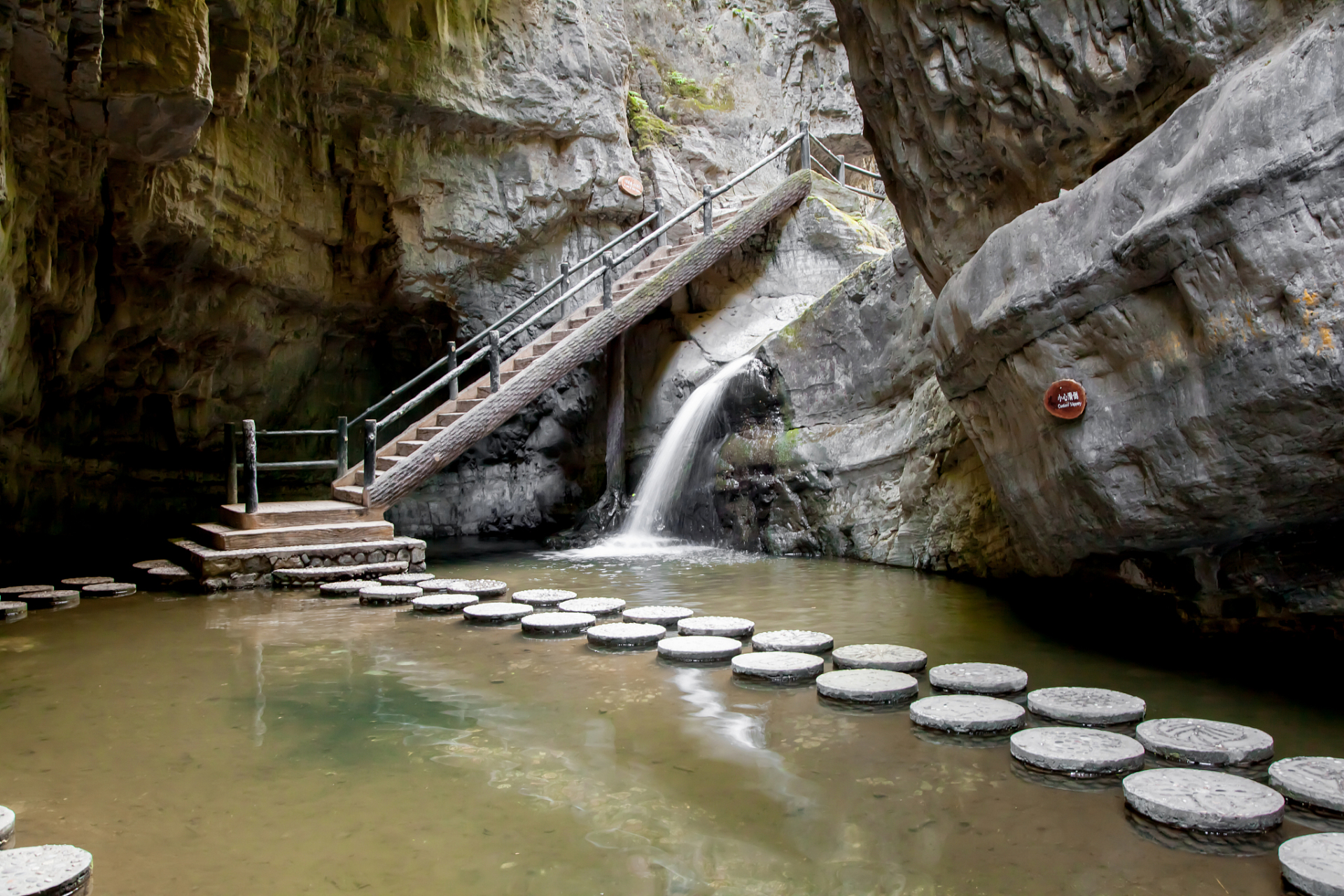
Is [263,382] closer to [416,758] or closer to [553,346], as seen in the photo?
[553,346]

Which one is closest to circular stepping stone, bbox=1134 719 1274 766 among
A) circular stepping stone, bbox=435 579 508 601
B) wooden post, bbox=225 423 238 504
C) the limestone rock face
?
the limestone rock face

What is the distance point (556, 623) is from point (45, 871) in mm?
3357

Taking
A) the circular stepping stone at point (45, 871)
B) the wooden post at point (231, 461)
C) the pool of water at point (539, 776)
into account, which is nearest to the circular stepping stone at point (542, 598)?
the pool of water at point (539, 776)

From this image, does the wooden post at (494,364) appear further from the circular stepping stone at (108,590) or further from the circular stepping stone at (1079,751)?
the circular stepping stone at (1079,751)

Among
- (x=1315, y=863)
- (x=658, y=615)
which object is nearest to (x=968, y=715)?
(x=1315, y=863)

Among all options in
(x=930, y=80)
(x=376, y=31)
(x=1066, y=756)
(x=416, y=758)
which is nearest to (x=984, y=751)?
(x=1066, y=756)

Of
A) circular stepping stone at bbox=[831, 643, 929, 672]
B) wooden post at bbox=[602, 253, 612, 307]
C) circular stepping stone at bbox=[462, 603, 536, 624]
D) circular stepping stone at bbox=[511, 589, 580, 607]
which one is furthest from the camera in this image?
wooden post at bbox=[602, 253, 612, 307]

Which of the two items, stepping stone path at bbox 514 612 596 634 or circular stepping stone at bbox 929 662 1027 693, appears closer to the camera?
circular stepping stone at bbox 929 662 1027 693

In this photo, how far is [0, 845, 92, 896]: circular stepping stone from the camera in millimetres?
2188

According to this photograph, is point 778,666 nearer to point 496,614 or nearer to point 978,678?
point 978,678

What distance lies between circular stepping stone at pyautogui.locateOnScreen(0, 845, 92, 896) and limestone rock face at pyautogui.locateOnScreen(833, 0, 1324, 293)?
513 centimetres

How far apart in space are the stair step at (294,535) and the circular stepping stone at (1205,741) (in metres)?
6.74

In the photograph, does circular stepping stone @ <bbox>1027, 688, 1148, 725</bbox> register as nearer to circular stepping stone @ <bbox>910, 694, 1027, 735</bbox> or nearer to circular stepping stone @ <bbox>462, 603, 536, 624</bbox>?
circular stepping stone @ <bbox>910, 694, 1027, 735</bbox>

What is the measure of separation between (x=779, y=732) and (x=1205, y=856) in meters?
1.56
